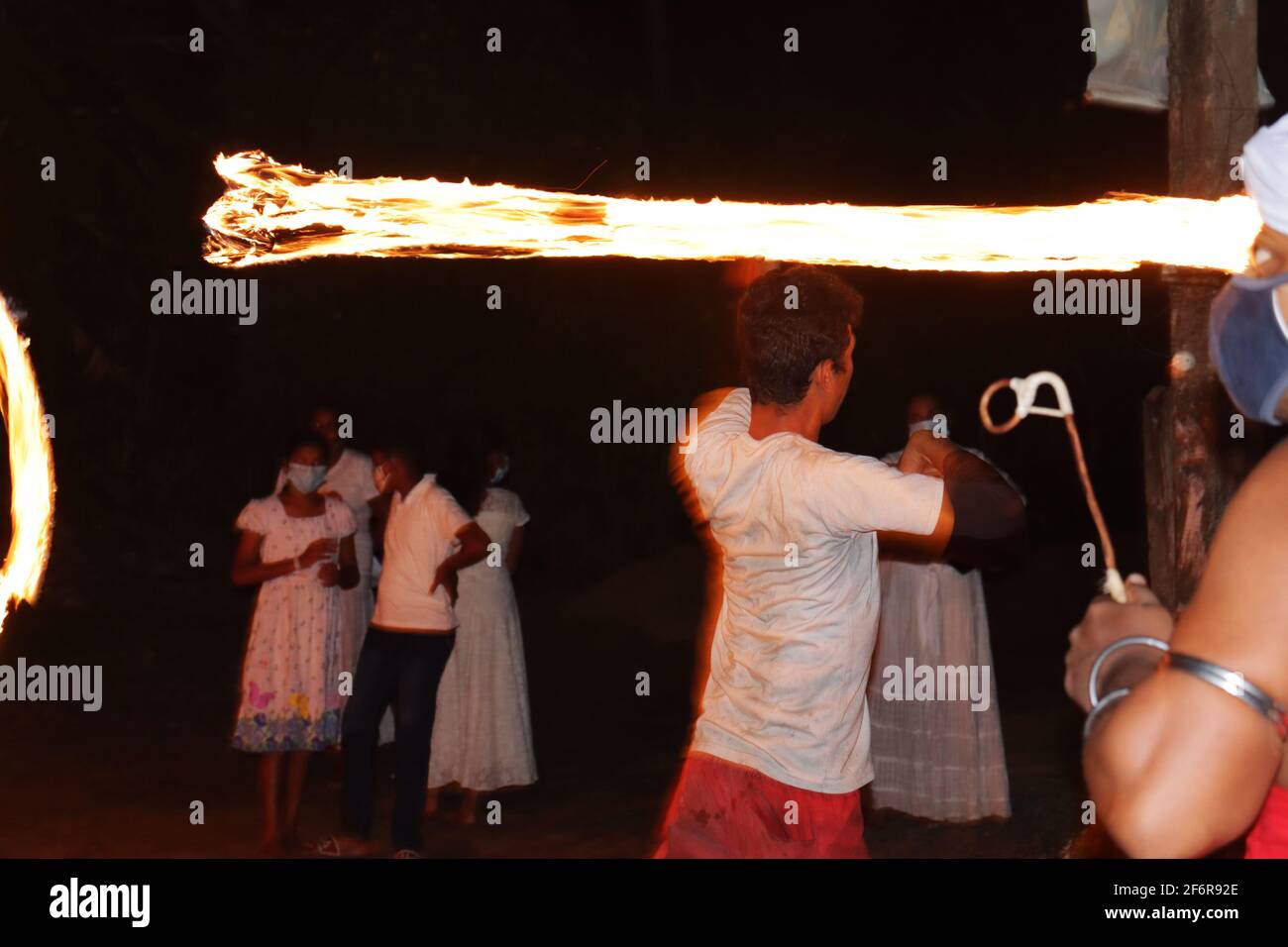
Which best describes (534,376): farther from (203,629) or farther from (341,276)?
(203,629)

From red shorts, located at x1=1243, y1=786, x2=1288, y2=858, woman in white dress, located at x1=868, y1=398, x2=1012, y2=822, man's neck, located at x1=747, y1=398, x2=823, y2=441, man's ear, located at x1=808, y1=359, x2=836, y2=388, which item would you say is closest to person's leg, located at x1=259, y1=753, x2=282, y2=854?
woman in white dress, located at x1=868, y1=398, x2=1012, y2=822

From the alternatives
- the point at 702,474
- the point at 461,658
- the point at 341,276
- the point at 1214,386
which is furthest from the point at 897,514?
the point at 341,276

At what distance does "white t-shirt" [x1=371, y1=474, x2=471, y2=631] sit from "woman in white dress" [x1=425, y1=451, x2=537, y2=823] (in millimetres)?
855

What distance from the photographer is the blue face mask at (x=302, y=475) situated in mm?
6816

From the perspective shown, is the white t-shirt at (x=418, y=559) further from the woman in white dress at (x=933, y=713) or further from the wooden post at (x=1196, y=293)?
the wooden post at (x=1196, y=293)

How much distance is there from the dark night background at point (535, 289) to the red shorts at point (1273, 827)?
33.6ft

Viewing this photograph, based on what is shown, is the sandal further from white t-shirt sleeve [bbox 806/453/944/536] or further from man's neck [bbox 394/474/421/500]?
white t-shirt sleeve [bbox 806/453/944/536]

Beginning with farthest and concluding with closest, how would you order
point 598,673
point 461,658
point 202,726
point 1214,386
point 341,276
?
point 341,276, point 598,673, point 202,726, point 461,658, point 1214,386

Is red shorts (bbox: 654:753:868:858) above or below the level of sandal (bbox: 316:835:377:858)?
above

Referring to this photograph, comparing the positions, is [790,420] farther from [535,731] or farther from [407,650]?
[535,731]

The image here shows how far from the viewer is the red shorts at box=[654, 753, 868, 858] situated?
11.4ft

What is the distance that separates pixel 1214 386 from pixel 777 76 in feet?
51.6

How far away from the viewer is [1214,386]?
4480 mm

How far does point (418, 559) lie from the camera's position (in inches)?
263
